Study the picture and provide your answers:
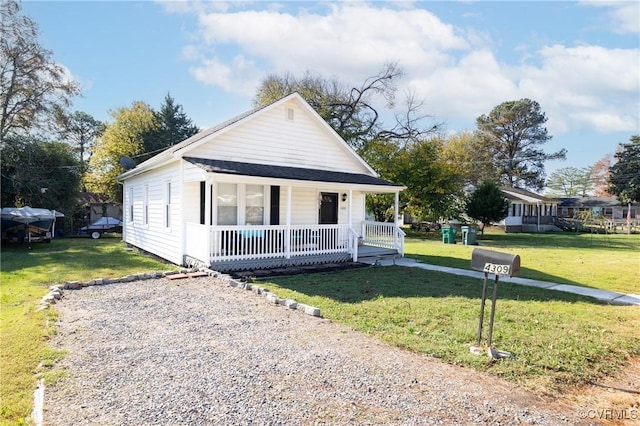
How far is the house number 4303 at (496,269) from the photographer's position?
4555mm

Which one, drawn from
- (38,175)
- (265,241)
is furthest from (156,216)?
(38,175)

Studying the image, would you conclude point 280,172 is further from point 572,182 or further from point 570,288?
point 572,182

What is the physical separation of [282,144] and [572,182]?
72.5 meters

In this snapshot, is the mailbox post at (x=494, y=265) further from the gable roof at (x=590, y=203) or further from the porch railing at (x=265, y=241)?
the gable roof at (x=590, y=203)

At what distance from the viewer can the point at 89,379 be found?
3.84 m

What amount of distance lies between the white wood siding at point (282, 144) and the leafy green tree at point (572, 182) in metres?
66.7

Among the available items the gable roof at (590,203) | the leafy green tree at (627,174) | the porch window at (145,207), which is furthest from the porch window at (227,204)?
the gable roof at (590,203)

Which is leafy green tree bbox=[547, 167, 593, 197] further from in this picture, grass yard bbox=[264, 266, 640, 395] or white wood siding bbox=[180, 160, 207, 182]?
white wood siding bbox=[180, 160, 207, 182]

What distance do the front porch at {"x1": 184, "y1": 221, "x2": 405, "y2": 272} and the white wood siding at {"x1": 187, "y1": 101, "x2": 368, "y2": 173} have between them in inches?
103

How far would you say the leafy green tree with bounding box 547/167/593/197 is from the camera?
66500 millimetres

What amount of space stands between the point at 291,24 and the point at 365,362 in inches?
559

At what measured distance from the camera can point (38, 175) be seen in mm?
22641

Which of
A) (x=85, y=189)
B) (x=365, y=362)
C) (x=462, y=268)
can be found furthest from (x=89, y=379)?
(x=85, y=189)

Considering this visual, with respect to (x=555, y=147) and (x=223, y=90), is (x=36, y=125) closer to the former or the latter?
(x=223, y=90)
